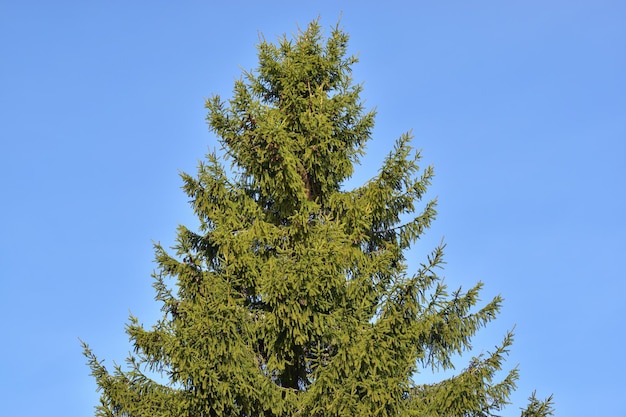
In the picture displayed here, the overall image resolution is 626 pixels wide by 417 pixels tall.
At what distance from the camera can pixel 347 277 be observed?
1534cm

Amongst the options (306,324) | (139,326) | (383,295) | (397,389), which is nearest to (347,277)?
(383,295)

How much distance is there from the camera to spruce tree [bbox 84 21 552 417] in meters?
13.0

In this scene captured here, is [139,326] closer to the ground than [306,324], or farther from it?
farther from it

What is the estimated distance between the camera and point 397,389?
13.1m

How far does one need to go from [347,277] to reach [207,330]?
3.69m

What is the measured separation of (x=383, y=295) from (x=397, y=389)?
2.30 meters

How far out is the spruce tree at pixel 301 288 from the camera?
42.5 ft

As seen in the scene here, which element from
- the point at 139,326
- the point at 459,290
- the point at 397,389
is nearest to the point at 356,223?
the point at 459,290

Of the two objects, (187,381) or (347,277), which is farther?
(347,277)

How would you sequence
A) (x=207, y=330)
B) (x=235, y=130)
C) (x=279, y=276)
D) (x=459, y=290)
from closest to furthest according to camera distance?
(x=207, y=330)
(x=279, y=276)
(x=459, y=290)
(x=235, y=130)

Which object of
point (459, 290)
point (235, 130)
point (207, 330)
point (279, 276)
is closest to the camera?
point (207, 330)

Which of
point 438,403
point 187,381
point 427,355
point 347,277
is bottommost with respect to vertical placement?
point 438,403

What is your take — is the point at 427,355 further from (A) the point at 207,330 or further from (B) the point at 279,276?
(A) the point at 207,330

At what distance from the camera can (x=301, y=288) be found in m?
13.7
